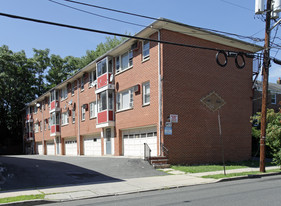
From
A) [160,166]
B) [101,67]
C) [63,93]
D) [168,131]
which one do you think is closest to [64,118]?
[63,93]

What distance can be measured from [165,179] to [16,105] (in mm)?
45768

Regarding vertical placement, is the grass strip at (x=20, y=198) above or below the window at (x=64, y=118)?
below

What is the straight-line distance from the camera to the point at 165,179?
12.7 meters

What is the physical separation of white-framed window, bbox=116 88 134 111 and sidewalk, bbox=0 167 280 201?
834 centimetres

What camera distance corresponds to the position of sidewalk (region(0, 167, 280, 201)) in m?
9.54

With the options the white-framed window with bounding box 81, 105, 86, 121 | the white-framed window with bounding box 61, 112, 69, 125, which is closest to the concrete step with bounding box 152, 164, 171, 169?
the white-framed window with bounding box 81, 105, 86, 121

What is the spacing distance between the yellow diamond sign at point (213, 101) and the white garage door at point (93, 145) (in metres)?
11.3

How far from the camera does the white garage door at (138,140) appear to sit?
60.2 ft

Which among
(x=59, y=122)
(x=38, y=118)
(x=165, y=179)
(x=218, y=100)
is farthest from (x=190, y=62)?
(x=38, y=118)

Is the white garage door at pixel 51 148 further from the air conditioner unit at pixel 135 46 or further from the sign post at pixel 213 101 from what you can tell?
the sign post at pixel 213 101

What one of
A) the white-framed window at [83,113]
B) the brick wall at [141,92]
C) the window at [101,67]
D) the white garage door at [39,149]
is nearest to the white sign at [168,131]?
the brick wall at [141,92]

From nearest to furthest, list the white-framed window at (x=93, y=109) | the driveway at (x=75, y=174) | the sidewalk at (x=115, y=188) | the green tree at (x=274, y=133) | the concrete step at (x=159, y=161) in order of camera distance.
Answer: the sidewalk at (x=115, y=188), the driveway at (x=75, y=174), the green tree at (x=274, y=133), the concrete step at (x=159, y=161), the white-framed window at (x=93, y=109)

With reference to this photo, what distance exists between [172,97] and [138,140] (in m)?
4.36

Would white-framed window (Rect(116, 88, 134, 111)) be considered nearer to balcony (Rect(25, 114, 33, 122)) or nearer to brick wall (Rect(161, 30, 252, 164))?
brick wall (Rect(161, 30, 252, 164))
